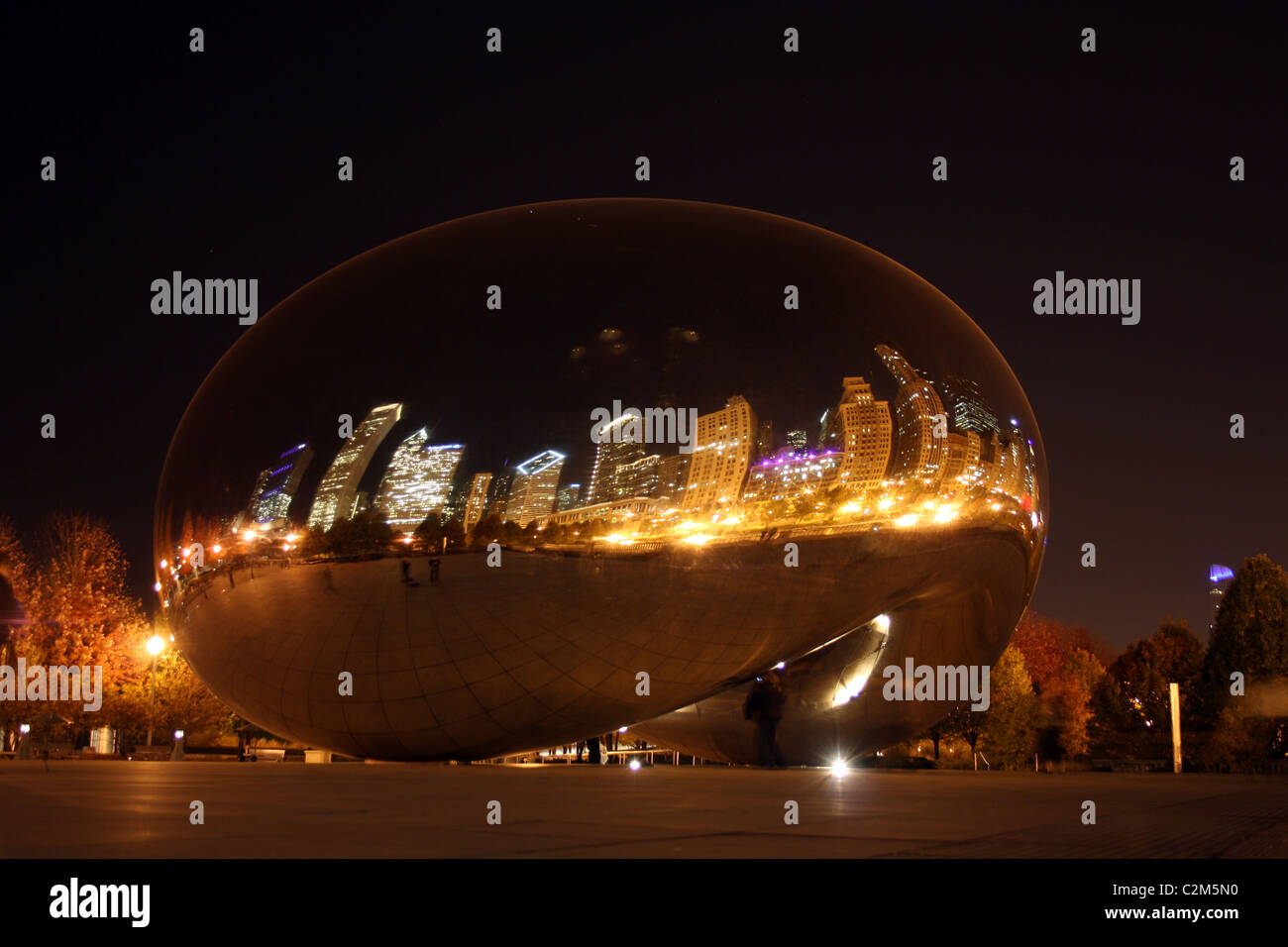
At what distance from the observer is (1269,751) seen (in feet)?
127

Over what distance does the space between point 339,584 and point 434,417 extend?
5.31 ft

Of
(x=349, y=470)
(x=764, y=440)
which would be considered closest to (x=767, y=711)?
(x=764, y=440)

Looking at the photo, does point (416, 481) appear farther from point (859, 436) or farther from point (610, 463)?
point (859, 436)

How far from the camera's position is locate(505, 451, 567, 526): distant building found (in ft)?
30.6

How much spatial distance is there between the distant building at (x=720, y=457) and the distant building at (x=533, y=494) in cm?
107

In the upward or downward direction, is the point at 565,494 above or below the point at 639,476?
below

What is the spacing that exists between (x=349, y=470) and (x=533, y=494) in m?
1.64

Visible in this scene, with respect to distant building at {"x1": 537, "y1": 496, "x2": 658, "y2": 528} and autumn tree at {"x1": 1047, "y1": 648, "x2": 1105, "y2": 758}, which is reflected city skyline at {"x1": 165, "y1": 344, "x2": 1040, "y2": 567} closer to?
distant building at {"x1": 537, "y1": 496, "x2": 658, "y2": 528}

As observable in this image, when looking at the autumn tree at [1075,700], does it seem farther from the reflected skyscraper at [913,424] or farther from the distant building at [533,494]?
the distant building at [533,494]

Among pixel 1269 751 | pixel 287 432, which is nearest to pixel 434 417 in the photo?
pixel 287 432

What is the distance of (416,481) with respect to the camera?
9.51 m

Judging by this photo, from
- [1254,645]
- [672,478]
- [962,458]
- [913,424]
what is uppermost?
[913,424]

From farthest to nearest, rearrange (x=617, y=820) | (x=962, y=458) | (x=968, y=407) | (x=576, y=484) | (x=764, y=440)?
(x=968, y=407) → (x=962, y=458) → (x=764, y=440) → (x=576, y=484) → (x=617, y=820)

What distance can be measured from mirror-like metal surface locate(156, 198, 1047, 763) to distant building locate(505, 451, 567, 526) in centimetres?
2
